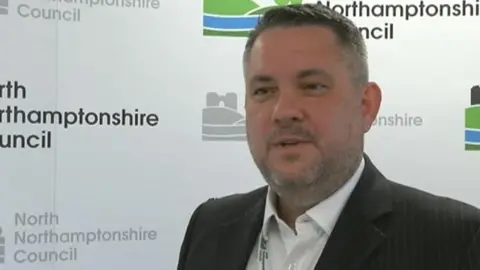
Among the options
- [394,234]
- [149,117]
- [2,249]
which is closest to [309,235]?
[394,234]

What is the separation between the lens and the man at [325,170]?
1.39 m

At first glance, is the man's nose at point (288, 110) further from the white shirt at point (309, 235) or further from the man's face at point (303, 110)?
the white shirt at point (309, 235)

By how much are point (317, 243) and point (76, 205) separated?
1891 mm

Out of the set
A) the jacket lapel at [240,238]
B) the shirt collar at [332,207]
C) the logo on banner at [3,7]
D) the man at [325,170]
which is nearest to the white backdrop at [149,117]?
the logo on banner at [3,7]

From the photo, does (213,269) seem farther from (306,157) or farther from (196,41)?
(196,41)

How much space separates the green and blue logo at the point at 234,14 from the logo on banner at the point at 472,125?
46.5 inches

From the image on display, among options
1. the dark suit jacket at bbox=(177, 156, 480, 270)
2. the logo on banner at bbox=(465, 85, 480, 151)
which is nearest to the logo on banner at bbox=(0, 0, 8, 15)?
the dark suit jacket at bbox=(177, 156, 480, 270)

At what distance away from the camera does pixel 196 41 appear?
329cm

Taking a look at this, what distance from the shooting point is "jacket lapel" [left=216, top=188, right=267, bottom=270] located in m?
1.60

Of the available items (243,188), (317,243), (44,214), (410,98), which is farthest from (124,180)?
(317,243)

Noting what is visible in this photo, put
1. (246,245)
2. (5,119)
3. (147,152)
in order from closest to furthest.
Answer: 1. (246,245)
2. (5,119)
3. (147,152)

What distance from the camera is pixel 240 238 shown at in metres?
1.65

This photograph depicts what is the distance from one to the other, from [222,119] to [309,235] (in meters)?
1.86

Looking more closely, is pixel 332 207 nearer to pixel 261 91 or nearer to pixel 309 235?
pixel 309 235
